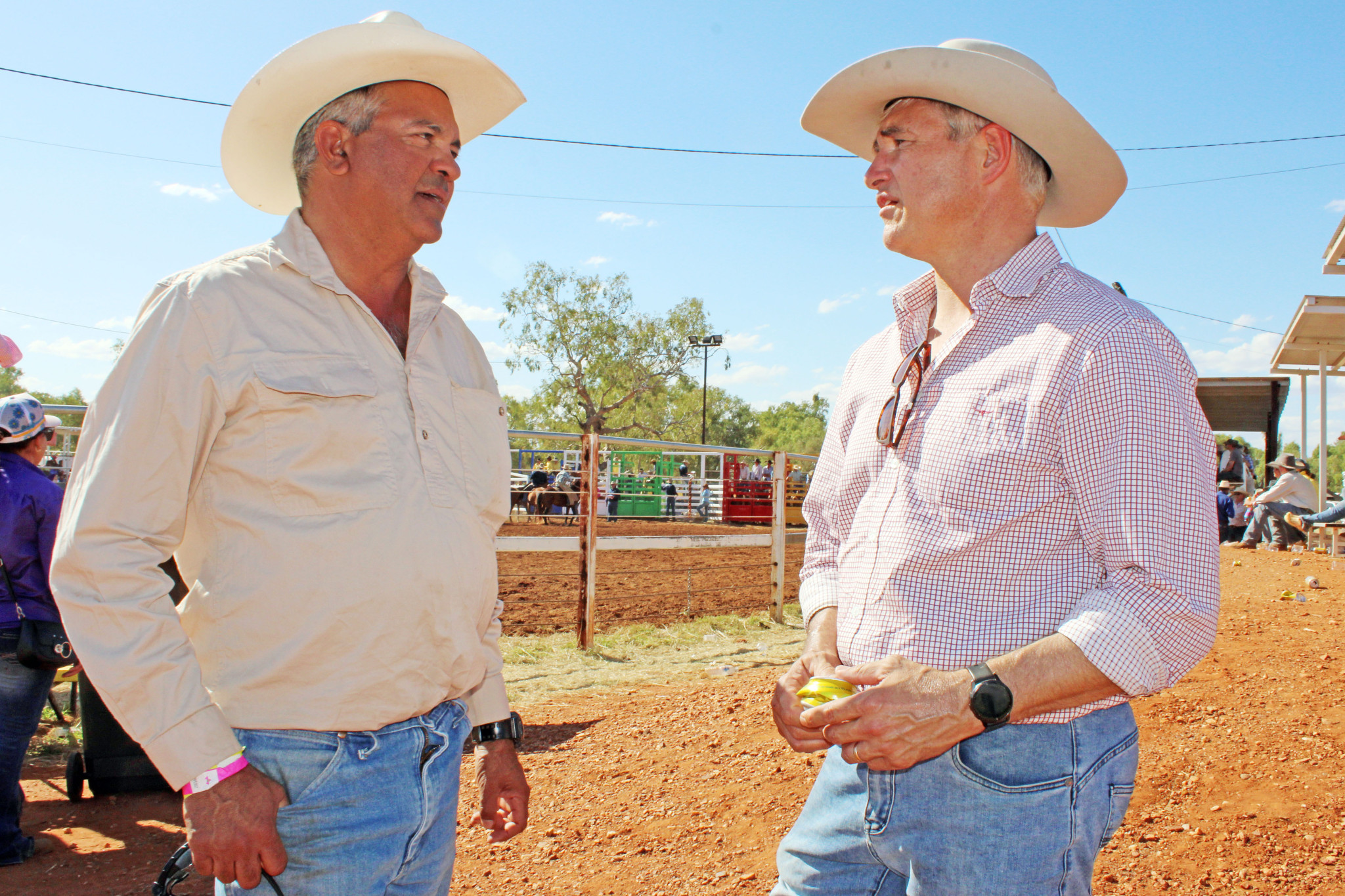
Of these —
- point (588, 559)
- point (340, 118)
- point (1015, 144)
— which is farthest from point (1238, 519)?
point (340, 118)

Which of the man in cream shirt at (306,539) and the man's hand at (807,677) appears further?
the man's hand at (807,677)

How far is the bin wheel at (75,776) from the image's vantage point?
439 cm

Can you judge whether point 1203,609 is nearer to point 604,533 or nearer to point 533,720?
point 533,720

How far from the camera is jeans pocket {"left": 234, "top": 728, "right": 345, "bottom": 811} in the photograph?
1.53 meters

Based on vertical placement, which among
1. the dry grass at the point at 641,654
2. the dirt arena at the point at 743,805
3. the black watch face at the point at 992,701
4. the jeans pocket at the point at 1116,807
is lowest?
the dry grass at the point at 641,654

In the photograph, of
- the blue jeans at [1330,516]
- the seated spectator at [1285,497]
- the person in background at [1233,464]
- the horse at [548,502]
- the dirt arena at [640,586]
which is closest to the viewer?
the dirt arena at [640,586]

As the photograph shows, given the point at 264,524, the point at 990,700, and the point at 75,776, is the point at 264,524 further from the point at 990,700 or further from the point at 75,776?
the point at 75,776

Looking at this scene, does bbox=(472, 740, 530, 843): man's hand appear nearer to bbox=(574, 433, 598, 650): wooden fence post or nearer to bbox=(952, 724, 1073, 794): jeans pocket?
bbox=(952, 724, 1073, 794): jeans pocket

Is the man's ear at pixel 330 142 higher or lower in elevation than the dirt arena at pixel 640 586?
higher

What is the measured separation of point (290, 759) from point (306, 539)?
0.38m

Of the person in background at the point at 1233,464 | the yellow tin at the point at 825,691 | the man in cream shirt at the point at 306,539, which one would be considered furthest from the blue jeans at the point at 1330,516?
the man in cream shirt at the point at 306,539

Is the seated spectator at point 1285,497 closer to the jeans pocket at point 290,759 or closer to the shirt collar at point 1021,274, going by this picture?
the shirt collar at point 1021,274

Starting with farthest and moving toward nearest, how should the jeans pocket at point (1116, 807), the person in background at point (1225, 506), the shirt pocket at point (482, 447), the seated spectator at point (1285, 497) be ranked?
the person in background at point (1225, 506) < the seated spectator at point (1285, 497) < the shirt pocket at point (482, 447) < the jeans pocket at point (1116, 807)

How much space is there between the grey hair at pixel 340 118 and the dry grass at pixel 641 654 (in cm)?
444
